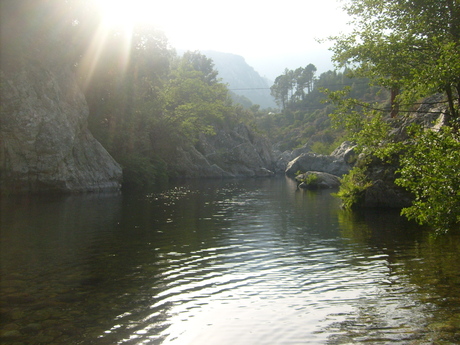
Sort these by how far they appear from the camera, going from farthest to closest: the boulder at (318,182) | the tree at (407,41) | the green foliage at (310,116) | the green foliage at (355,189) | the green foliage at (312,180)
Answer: the green foliage at (310,116) < the boulder at (318,182) < the green foliage at (312,180) < the green foliage at (355,189) < the tree at (407,41)

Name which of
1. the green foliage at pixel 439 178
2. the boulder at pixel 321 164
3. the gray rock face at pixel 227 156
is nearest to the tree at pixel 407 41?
the green foliage at pixel 439 178

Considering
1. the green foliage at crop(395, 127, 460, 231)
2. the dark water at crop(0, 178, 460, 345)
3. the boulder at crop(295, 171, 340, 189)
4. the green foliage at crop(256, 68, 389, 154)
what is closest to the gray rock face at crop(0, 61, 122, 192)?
the dark water at crop(0, 178, 460, 345)

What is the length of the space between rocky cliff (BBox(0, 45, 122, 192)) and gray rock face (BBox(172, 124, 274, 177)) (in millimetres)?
29043

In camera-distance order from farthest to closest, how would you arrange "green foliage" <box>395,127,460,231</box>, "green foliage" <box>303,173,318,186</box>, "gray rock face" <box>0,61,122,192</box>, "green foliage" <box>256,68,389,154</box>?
"green foliage" <box>256,68,389,154</box> < "green foliage" <box>303,173,318,186</box> < "gray rock face" <box>0,61,122,192</box> < "green foliage" <box>395,127,460,231</box>

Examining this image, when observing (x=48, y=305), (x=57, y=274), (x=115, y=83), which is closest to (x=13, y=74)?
(x=115, y=83)

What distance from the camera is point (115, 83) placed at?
51781 mm

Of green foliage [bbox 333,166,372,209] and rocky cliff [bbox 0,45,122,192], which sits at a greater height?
rocky cliff [bbox 0,45,122,192]

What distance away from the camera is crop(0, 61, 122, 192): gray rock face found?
36.1 metres

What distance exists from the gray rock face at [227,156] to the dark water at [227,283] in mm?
53692

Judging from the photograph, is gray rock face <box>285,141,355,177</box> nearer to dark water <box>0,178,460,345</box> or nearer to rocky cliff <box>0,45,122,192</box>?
rocky cliff <box>0,45,122,192</box>

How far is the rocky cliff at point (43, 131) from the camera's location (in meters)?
36.1

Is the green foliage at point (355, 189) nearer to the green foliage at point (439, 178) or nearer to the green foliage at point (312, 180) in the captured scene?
the green foliage at point (439, 178)

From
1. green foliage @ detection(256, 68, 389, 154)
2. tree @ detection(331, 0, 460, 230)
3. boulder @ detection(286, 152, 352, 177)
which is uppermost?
green foliage @ detection(256, 68, 389, 154)

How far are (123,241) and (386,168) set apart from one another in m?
18.0
